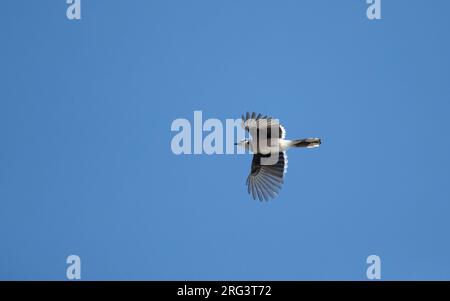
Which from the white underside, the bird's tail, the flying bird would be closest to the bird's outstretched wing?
the flying bird

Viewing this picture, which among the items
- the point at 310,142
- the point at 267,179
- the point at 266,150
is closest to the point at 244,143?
the point at 266,150

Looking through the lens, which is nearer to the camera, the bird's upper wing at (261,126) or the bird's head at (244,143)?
the bird's upper wing at (261,126)

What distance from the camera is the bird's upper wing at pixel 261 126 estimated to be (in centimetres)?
1627

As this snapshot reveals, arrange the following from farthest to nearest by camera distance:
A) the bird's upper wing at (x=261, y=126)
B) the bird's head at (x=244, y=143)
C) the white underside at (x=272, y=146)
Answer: the bird's head at (x=244, y=143)
the white underside at (x=272, y=146)
the bird's upper wing at (x=261, y=126)

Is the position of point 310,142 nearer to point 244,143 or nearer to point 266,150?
point 266,150

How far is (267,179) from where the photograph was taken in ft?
57.5

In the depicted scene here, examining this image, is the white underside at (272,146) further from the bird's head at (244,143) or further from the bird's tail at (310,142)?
the bird's tail at (310,142)

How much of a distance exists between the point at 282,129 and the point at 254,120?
82 centimetres

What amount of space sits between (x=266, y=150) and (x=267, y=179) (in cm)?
69

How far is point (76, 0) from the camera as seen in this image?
2044cm

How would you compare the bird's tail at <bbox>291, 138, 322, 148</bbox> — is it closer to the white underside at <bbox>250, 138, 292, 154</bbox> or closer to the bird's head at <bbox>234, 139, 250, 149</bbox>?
the white underside at <bbox>250, 138, 292, 154</bbox>

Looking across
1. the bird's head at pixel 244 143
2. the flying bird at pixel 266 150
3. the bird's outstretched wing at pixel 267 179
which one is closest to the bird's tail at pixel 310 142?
the flying bird at pixel 266 150

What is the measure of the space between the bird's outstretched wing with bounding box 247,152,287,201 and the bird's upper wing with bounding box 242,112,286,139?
2.18 ft

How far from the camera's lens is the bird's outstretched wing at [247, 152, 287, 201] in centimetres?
1741
